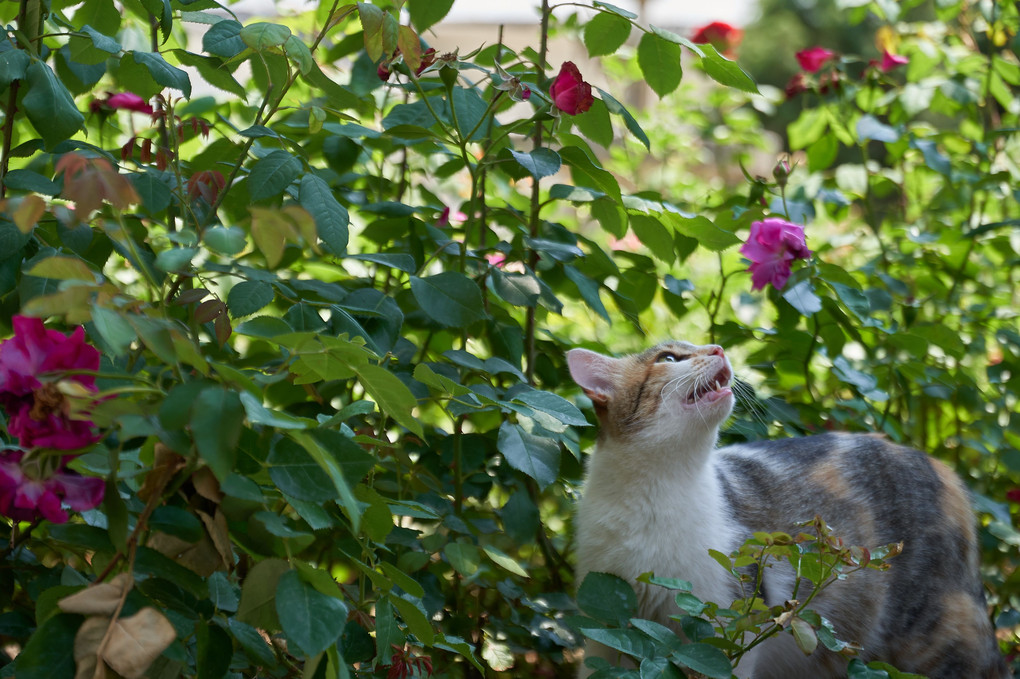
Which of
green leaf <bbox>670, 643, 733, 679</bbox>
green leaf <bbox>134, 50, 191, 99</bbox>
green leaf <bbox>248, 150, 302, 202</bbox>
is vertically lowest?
green leaf <bbox>670, 643, 733, 679</bbox>

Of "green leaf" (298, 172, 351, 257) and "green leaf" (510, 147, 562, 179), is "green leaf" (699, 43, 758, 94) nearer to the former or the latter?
"green leaf" (510, 147, 562, 179)

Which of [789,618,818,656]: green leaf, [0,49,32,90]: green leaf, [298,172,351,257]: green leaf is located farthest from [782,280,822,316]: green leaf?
[0,49,32,90]: green leaf

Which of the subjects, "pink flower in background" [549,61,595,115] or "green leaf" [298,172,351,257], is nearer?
"green leaf" [298,172,351,257]

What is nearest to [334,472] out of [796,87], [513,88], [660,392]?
[513,88]

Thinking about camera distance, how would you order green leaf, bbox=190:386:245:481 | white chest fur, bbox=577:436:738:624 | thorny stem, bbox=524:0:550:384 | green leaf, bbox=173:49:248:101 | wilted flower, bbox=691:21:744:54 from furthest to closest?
wilted flower, bbox=691:21:744:54, thorny stem, bbox=524:0:550:384, white chest fur, bbox=577:436:738:624, green leaf, bbox=173:49:248:101, green leaf, bbox=190:386:245:481

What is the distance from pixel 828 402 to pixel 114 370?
7.10 feet

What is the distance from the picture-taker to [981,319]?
256cm

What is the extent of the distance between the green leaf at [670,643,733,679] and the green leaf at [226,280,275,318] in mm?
825

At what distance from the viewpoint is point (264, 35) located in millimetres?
1223

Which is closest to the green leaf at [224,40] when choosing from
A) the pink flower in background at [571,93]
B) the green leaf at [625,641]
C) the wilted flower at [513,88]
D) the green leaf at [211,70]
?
the green leaf at [211,70]

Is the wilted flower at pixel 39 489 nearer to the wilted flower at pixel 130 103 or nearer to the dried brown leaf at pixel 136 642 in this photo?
the dried brown leaf at pixel 136 642

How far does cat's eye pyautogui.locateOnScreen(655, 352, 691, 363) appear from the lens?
6.73 ft

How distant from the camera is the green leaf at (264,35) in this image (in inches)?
47.3

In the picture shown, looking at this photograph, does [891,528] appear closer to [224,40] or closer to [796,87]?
[796,87]
